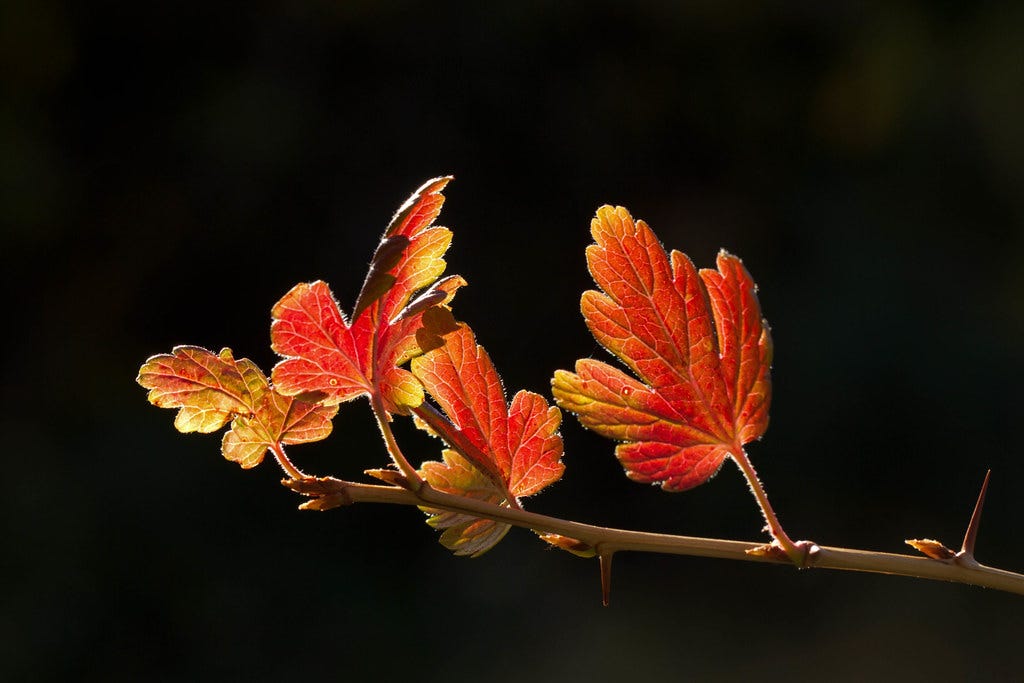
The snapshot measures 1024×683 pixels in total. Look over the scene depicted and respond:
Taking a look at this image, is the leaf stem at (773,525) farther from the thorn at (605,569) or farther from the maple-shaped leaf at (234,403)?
the maple-shaped leaf at (234,403)

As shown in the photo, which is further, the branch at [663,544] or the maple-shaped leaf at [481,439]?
the maple-shaped leaf at [481,439]

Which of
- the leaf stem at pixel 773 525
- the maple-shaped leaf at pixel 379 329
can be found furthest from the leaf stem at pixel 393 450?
the leaf stem at pixel 773 525

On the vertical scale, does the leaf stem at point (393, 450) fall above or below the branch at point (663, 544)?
above

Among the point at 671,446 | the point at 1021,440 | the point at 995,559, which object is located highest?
the point at 671,446

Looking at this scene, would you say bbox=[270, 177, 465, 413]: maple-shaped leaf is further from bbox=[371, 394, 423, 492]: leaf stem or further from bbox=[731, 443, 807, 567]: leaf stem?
bbox=[731, 443, 807, 567]: leaf stem

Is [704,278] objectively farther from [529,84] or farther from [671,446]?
[529,84]

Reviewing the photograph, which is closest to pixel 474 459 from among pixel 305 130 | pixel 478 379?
pixel 478 379
